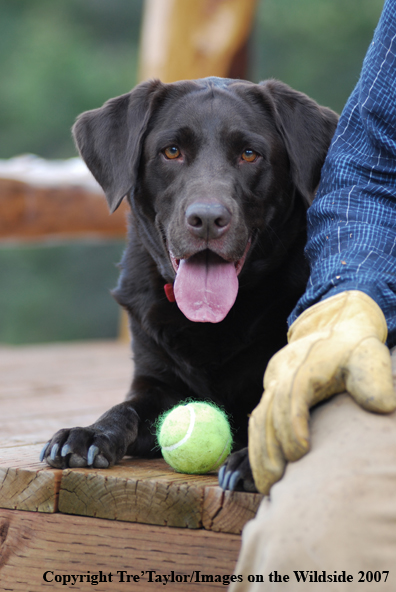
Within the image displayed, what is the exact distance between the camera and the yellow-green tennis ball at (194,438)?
1.76 meters

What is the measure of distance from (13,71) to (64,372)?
11.1 metres

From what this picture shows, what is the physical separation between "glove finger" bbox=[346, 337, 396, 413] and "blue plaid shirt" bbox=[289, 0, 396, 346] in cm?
24

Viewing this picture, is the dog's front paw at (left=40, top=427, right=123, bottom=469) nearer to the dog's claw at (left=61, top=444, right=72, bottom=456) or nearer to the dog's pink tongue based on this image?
the dog's claw at (left=61, top=444, right=72, bottom=456)

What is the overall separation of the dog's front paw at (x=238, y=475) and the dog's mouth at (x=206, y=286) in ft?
1.54

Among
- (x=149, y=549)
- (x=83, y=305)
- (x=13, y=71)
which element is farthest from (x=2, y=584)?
(x=13, y=71)

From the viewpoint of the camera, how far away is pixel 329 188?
1814 millimetres

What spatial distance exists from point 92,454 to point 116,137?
1066mm

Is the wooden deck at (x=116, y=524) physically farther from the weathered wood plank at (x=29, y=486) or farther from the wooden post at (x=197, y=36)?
the wooden post at (x=197, y=36)

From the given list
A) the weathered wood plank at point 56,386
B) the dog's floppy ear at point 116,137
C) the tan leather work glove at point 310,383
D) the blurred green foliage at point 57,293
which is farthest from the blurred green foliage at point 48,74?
the tan leather work glove at point 310,383

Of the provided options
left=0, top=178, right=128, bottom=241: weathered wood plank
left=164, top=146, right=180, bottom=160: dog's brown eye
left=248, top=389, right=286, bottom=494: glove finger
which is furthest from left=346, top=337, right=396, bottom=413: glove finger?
left=0, top=178, right=128, bottom=241: weathered wood plank

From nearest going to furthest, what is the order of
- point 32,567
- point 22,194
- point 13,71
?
point 32,567, point 22,194, point 13,71

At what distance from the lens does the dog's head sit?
200 cm

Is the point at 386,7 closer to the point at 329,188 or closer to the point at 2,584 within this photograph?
the point at 329,188

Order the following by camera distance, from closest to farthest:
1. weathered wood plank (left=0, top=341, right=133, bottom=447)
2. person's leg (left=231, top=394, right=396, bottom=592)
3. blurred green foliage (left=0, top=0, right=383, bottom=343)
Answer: person's leg (left=231, top=394, right=396, bottom=592) → weathered wood plank (left=0, top=341, right=133, bottom=447) → blurred green foliage (left=0, top=0, right=383, bottom=343)
